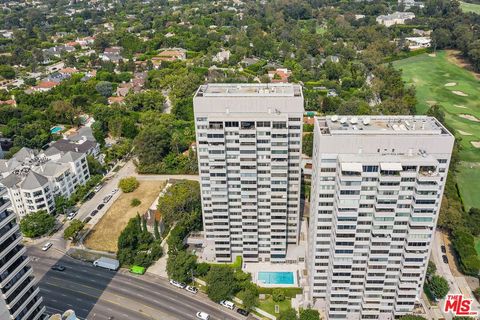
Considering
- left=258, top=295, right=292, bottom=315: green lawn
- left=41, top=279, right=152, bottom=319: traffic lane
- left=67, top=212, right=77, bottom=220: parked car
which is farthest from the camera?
left=67, top=212, right=77, bottom=220: parked car

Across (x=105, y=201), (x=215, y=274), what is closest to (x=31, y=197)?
(x=105, y=201)

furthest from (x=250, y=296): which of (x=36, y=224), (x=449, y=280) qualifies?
(x=36, y=224)

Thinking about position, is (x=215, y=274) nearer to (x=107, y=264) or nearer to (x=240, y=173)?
(x=240, y=173)

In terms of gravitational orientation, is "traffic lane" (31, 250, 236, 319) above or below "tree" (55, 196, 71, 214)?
below

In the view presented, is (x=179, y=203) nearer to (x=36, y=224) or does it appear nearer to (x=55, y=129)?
(x=36, y=224)

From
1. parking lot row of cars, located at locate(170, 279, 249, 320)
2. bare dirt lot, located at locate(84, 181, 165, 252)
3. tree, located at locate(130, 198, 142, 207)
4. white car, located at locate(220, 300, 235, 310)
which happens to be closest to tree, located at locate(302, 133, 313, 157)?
bare dirt lot, located at locate(84, 181, 165, 252)

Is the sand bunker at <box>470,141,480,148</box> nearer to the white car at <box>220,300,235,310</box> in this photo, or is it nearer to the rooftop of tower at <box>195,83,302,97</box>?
the rooftop of tower at <box>195,83,302,97</box>

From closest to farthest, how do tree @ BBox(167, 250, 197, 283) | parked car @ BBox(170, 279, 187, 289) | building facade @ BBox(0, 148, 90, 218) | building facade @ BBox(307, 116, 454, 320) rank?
building facade @ BBox(307, 116, 454, 320)
tree @ BBox(167, 250, 197, 283)
parked car @ BBox(170, 279, 187, 289)
building facade @ BBox(0, 148, 90, 218)
